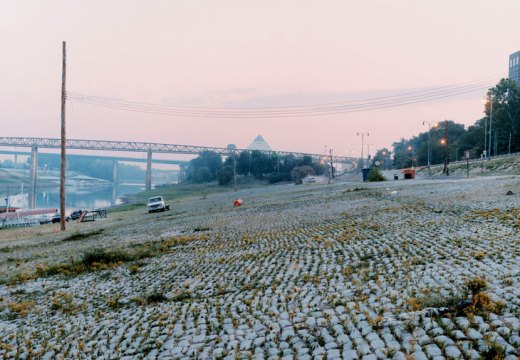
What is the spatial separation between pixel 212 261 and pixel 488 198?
14716 millimetres

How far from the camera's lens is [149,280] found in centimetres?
1077

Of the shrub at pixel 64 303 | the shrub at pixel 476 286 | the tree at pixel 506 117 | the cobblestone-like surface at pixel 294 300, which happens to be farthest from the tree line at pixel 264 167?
the shrub at pixel 476 286

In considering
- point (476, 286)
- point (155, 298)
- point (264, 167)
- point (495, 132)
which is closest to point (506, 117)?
point (495, 132)

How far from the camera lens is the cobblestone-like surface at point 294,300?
5.23 m

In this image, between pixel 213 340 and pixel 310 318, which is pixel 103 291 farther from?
pixel 310 318

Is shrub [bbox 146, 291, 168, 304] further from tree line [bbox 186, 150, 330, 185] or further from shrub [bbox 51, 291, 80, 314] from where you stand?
tree line [bbox 186, 150, 330, 185]

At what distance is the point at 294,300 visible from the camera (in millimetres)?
7340

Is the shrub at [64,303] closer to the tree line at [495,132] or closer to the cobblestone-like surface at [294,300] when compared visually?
the cobblestone-like surface at [294,300]

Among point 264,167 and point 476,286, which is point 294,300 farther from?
point 264,167

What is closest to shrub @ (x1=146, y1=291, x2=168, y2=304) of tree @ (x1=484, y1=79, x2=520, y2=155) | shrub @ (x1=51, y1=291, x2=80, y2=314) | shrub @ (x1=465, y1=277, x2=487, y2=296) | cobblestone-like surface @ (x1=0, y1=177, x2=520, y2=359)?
cobblestone-like surface @ (x1=0, y1=177, x2=520, y2=359)

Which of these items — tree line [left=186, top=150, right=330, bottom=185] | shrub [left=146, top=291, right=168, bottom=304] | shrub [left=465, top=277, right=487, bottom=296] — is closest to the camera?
shrub [left=465, top=277, right=487, bottom=296]

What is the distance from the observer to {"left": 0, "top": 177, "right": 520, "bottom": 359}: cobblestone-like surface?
5234 mm

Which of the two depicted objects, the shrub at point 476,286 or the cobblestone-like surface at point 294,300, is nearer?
the cobblestone-like surface at point 294,300

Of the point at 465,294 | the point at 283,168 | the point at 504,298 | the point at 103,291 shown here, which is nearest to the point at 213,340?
the point at 465,294
